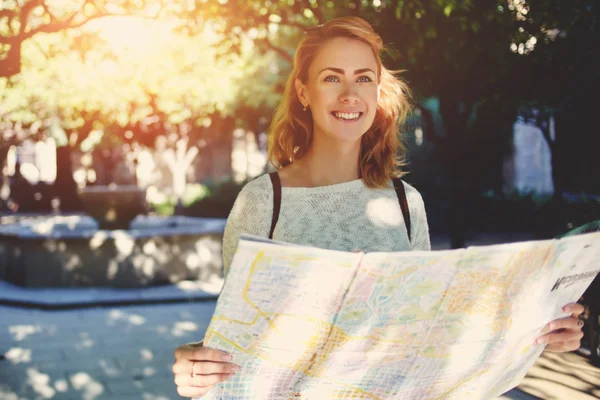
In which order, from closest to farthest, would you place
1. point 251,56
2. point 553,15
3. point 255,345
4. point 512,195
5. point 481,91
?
1. point 255,345
2. point 553,15
3. point 481,91
4. point 512,195
5. point 251,56

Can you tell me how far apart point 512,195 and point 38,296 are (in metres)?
11.3

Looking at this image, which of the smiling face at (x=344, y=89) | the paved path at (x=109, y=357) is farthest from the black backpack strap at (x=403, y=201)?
the paved path at (x=109, y=357)

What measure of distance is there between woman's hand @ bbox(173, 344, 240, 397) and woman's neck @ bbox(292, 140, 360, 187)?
0.70 metres

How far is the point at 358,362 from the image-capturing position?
144 cm

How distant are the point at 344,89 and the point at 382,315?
2.61 ft

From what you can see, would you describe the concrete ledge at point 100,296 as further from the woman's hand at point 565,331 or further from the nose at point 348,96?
the woman's hand at point 565,331

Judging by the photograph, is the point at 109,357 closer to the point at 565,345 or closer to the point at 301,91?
the point at 301,91

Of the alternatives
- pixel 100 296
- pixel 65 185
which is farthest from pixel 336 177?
pixel 65 185

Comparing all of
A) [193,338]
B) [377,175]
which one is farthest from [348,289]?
[193,338]

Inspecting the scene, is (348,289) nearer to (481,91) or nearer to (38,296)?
(481,91)

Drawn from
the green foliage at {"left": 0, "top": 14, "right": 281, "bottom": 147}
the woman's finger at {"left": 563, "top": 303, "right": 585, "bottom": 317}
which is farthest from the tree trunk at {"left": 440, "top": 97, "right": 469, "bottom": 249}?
the woman's finger at {"left": 563, "top": 303, "right": 585, "bottom": 317}

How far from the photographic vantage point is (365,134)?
225 cm

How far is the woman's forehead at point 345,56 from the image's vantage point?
1965 mm

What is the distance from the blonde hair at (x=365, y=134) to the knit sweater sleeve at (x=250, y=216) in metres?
0.31
